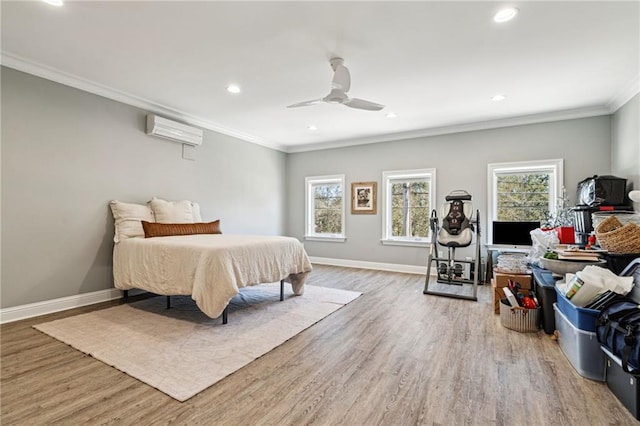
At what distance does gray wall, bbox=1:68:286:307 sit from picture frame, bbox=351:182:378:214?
10.4 ft

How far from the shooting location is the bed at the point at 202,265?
2777mm

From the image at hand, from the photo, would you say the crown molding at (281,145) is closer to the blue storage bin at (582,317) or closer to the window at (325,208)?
the window at (325,208)

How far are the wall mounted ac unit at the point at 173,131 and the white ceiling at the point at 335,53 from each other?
0.87 ft

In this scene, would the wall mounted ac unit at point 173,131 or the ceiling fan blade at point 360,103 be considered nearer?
the ceiling fan blade at point 360,103

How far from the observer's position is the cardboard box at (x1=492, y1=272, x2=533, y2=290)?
3262mm

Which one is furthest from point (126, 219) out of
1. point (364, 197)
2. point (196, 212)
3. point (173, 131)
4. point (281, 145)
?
point (364, 197)

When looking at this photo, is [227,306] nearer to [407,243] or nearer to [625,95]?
[407,243]

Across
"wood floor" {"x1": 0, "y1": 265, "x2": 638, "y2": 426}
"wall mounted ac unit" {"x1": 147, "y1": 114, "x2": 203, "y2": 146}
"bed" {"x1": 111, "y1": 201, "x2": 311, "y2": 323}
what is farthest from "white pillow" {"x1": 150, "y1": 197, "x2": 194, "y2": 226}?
"wood floor" {"x1": 0, "y1": 265, "x2": 638, "y2": 426}

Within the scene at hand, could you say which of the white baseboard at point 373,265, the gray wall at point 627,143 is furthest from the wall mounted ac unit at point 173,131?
the gray wall at point 627,143

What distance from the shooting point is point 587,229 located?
361 cm

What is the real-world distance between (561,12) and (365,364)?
303cm

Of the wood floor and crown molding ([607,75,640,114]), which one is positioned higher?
crown molding ([607,75,640,114])

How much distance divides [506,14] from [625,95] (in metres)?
2.76

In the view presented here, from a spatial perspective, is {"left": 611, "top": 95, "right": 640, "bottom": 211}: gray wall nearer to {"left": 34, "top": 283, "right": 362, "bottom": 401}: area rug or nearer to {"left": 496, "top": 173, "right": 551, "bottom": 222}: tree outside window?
{"left": 496, "top": 173, "right": 551, "bottom": 222}: tree outside window
